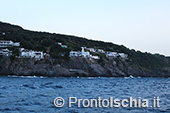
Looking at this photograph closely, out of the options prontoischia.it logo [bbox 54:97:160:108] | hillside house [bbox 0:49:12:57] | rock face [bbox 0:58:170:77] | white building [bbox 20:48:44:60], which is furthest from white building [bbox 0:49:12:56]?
prontoischia.it logo [bbox 54:97:160:108]

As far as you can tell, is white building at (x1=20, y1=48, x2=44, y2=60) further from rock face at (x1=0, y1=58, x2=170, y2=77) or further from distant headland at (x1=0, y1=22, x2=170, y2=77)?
rock face at (x1=0, y1=58, x2=170, y2=77)

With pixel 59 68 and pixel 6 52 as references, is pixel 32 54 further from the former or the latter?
pixel 59 68

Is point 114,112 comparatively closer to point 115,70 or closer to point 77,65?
point 77,65

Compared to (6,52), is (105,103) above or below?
below

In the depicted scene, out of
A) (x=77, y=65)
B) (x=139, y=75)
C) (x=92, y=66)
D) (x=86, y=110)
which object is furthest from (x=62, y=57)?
(x=86, y=110)

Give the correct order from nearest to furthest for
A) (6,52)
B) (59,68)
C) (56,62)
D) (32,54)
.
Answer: (59,68)
(56,62)
(32,54)
(6,52)

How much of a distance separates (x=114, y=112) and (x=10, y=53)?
98.2 meters

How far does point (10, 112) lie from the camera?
59.3 ft

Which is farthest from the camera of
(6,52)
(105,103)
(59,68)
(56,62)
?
(6,52)

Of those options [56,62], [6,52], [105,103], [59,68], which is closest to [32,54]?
[6,52]

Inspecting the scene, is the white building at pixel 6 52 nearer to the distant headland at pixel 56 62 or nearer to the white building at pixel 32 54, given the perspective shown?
the distant headland at pixel 56 62

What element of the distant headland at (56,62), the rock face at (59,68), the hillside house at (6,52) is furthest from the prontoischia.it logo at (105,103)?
the hillside house at (6,52)

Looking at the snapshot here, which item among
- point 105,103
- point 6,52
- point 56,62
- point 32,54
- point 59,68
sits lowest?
point 105,103

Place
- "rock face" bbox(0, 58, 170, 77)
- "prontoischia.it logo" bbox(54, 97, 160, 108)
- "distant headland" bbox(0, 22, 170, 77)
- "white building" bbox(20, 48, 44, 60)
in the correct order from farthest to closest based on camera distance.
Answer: "white building" bbox(20, 48, 44, 60)
"distant headland" bbox(0, 22, 170, 77)
"rock face" bbox(0, 58, 170, 77)
"prontoischia.it logo" bbox(54, 97, 160, 108)
